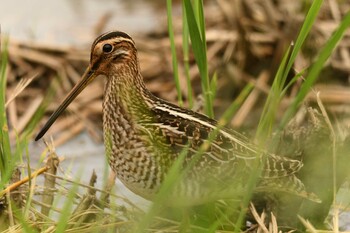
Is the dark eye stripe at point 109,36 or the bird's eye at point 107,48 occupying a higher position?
the dark eye stripe at point 109,36

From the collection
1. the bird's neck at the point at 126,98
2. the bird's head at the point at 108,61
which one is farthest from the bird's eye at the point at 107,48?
the bird's neck at the point at 126,98

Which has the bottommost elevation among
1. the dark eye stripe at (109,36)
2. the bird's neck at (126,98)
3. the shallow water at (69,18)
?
the bird's neck at (126,98)

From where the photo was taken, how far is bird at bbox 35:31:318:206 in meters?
4.29

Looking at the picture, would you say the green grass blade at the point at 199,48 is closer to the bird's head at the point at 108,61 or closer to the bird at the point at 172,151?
the bird at the point at 172,151

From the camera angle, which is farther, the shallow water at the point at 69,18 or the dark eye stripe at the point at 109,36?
the shallow water at the point at 69,18

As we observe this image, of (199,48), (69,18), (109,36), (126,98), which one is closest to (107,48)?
(109,36)

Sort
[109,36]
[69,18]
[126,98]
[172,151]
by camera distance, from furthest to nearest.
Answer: [69,18], [126,98], [109,36], [172,151]

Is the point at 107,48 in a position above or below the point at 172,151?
above

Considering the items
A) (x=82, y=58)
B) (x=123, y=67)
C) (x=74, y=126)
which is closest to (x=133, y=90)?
(x=123, y=67)

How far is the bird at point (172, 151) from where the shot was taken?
4.29 meters

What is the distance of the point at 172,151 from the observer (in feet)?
14.2

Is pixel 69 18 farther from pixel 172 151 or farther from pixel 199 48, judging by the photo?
pixel 172 151

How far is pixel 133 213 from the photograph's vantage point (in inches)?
171

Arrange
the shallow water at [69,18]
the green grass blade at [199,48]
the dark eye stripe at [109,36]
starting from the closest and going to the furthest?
the green grass blade at [199,48] < the dark eye stripe at [109,36] < the shallow water at [69,18]
